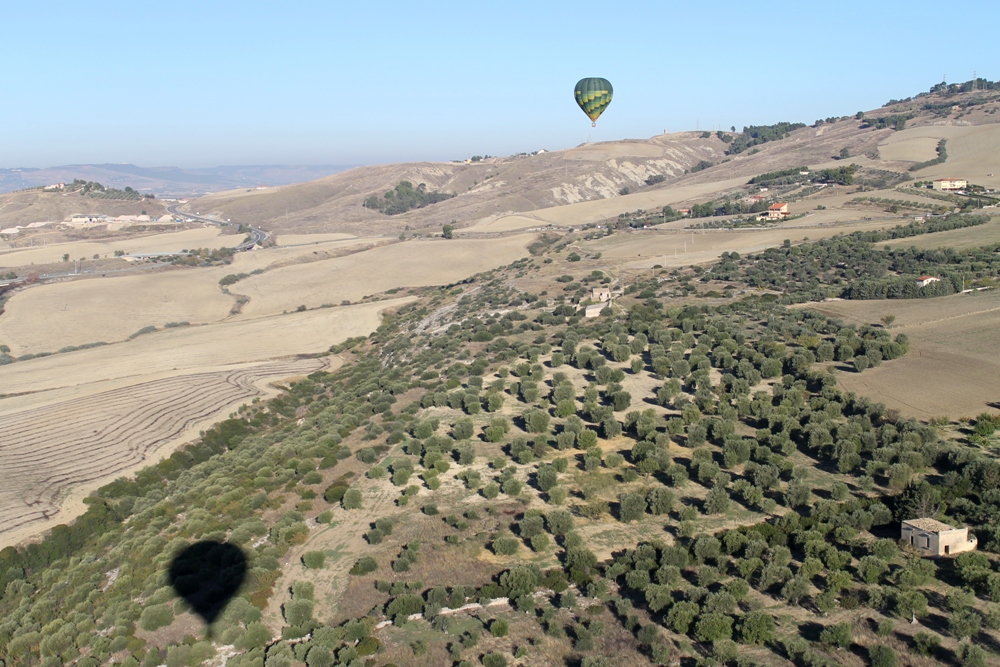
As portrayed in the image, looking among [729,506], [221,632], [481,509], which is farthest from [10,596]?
[729,506]

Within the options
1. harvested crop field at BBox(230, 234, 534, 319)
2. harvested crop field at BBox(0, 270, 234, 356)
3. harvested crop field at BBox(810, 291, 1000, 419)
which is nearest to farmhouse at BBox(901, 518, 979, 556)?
harvested crop field at BBox(810, 291, 1000, 419)

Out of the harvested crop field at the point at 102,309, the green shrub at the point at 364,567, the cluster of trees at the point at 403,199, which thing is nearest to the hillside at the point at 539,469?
the green shrub at the point at 364,567

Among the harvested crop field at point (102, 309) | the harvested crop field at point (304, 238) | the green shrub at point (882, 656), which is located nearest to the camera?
the green shrub at point (882, 656)

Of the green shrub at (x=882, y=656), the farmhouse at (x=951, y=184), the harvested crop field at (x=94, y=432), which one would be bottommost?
the harvested crop field at (x=94, y=432)

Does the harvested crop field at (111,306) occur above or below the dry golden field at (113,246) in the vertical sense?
below

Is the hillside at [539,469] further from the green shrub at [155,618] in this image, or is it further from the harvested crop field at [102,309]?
the harvested crop field at [102,309]

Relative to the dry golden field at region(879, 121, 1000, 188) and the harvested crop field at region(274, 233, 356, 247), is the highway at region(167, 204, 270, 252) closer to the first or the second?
the harvested crop field at region(274, 233, 356, 247)

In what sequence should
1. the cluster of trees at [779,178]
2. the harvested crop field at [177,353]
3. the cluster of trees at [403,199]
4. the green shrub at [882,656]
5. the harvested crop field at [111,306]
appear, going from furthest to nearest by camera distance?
the cluster of trees at [403,199] < the cluster of trees at [779,178] < the harvested crop field at [111,306] < the harvested crop field at [177,353] < the green shrub at [882,656]

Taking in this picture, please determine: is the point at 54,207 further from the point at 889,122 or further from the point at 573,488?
the point at 573,488
